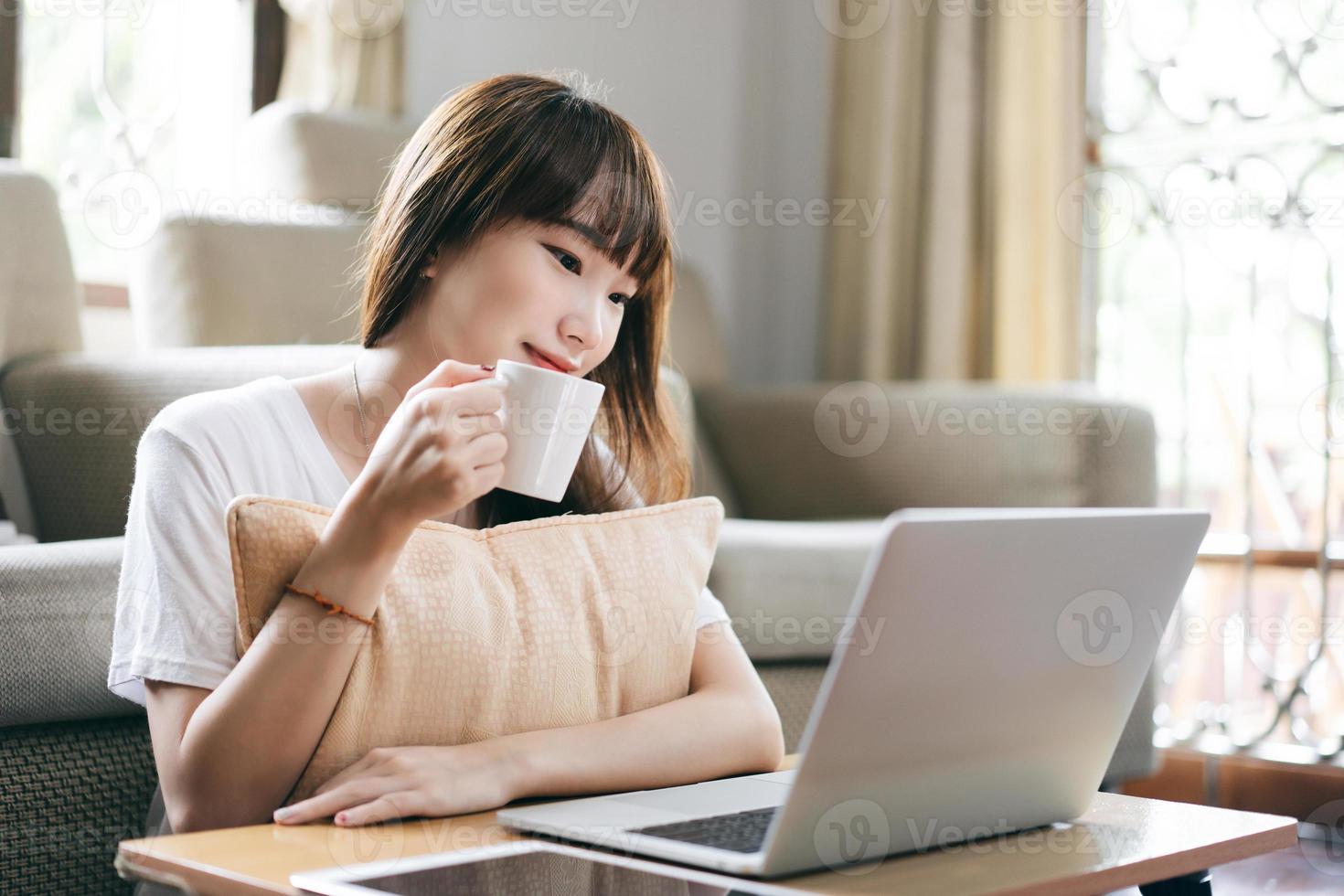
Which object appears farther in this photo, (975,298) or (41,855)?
(975,298)

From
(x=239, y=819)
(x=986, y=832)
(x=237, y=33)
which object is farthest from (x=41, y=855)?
(x=237, y=33)

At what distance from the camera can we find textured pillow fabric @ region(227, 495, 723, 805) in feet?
2.56

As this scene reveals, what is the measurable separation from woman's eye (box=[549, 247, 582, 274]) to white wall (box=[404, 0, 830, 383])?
194 cm

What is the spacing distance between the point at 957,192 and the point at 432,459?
88.1 inches

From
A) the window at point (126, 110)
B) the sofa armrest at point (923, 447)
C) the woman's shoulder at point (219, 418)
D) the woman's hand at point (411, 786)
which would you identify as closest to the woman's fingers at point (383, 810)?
the woman's hand at point (411, 786)

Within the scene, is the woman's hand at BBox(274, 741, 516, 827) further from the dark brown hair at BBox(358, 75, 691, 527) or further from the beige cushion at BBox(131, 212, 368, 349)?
the beige cushion at BBox(131, 212, 368, 349)

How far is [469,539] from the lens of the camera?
844 mm

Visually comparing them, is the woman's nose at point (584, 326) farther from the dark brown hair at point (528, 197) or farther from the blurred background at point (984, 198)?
the blurred background at point (984, 198)

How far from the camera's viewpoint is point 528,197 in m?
1.02

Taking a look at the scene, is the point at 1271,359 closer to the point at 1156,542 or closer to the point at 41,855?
the point at 1156,542

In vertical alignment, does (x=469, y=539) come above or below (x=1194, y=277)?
below

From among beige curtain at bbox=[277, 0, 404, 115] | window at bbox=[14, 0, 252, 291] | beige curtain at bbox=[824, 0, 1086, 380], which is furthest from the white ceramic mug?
beige curtain at bbox=[824, 0, 1086, 380]

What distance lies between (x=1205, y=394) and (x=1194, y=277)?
0.22 meters

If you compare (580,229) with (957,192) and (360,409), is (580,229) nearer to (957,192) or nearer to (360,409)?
(360,409)
